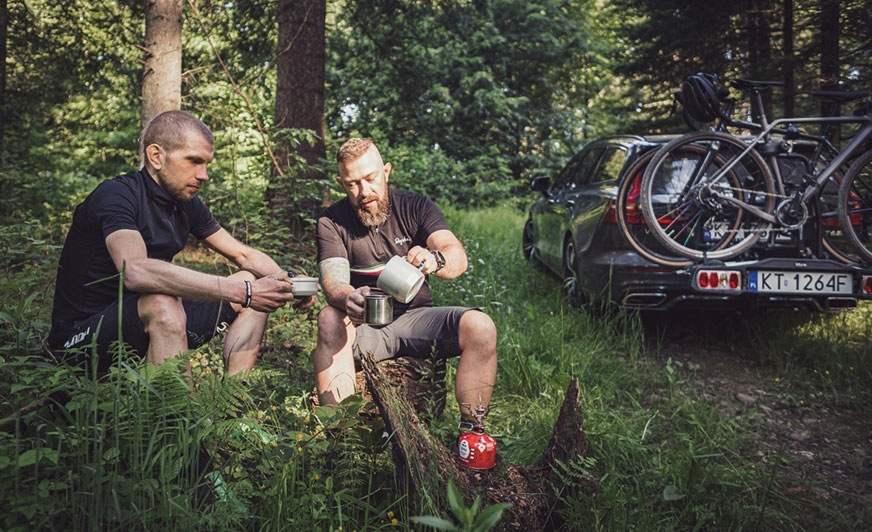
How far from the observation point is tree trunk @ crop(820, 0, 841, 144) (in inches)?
255

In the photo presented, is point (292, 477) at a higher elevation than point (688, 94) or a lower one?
lower

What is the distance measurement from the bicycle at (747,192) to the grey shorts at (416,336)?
76.6 inches

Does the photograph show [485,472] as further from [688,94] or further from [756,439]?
[688,94]

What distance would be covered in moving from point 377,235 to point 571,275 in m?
2.70

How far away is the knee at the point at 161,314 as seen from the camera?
2.66 metres

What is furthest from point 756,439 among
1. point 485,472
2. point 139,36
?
point 139,36

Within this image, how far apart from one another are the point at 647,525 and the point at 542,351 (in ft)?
7.01

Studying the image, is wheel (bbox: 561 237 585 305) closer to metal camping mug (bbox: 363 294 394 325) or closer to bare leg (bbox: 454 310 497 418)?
bare leg (bbox: 454 310 497 418)

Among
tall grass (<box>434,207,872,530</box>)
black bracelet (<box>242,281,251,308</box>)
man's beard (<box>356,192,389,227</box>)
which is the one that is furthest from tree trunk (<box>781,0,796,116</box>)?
black bracelet (<box>242,281,251,308</box>)

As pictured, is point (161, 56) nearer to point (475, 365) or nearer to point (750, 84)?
point (475, 365)

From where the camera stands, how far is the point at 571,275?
566 centimetres

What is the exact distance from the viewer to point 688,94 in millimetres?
4578

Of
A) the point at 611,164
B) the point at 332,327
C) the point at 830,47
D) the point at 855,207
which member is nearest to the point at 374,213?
the point at 332,327

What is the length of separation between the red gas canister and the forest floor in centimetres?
103
